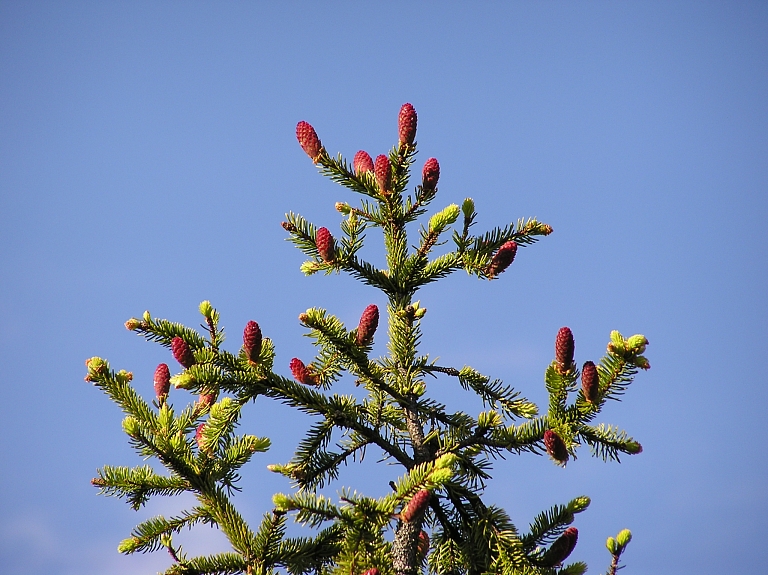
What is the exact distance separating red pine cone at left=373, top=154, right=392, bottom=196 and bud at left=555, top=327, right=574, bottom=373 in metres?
1.65

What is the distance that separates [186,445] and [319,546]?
982mm

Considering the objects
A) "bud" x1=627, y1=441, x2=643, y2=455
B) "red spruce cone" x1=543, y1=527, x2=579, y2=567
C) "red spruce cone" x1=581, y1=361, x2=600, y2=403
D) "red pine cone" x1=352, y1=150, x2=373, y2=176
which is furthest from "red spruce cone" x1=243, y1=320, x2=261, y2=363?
"bud" x1=627, y1=441, x2=643, y2=455

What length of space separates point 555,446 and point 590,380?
40 centimetres

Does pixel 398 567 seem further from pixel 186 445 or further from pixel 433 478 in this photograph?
pixel 186 445

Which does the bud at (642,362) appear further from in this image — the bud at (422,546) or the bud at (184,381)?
the bud at (184,381)

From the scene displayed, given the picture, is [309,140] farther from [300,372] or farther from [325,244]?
[300,372]

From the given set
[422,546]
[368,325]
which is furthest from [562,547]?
[368,325]

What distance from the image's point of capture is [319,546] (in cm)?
409

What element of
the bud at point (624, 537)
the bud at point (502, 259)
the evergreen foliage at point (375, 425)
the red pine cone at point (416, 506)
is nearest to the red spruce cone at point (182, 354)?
the evergreen foliage at point (375, 425)

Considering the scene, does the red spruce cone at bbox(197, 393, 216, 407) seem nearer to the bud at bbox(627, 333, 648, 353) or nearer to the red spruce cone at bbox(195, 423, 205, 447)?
the red spruce cone at bbox(195, 423, 205, 447)

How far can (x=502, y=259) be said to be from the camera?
4.63m

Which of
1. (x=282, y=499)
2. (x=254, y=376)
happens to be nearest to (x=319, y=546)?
(x=282, y=499)

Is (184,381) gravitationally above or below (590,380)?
above

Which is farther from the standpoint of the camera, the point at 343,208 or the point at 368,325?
the point at 343,208
